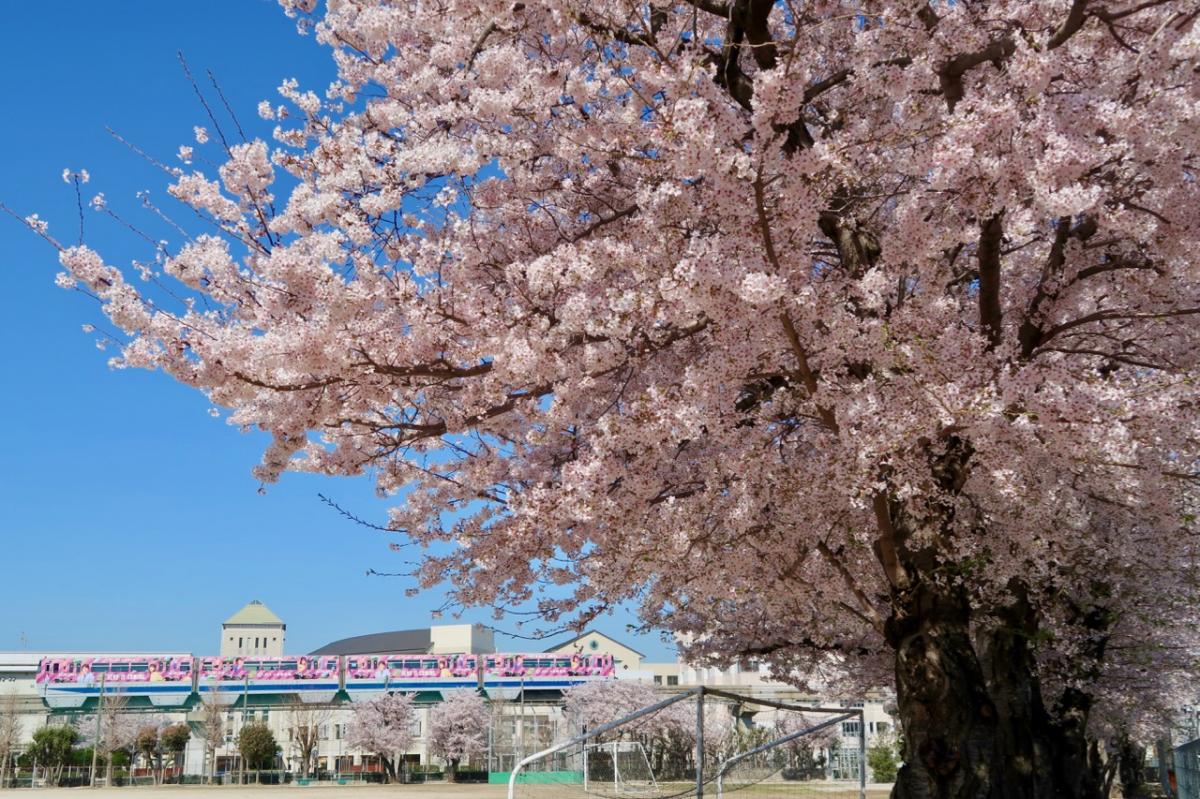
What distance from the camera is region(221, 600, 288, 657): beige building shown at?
111m

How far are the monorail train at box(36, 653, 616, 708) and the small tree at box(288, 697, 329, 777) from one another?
0.93 metres

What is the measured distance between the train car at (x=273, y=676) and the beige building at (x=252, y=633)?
54133 mm

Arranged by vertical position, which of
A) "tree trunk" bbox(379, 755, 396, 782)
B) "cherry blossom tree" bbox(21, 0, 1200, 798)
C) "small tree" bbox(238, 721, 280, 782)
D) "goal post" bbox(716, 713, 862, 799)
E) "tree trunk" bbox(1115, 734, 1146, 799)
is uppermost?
"cherry blossom tree" bbox(21, 0, 1200, 798)

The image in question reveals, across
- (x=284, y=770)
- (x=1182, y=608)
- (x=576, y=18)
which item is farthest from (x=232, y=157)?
(x=284, y=770)

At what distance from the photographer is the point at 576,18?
5.85 meters

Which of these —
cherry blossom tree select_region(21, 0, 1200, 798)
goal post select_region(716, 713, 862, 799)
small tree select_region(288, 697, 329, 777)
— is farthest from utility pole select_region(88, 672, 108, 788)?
cherry blossom tree select_region(21, 0, 1200, 798)

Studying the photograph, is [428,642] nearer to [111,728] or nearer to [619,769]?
[111,728]

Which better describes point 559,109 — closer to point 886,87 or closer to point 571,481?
point 886,87

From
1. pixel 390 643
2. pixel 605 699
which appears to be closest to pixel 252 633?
pixel 390 643

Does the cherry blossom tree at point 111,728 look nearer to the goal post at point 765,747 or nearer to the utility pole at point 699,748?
the goal post at point 765,747

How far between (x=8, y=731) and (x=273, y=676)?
1368 centimetres

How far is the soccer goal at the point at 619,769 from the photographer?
1290 centimetres

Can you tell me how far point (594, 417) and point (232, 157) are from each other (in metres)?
3.59

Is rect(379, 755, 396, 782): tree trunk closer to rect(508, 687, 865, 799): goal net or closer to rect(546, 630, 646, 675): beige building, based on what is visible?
rect(546, 630, 646, 675): beige building
